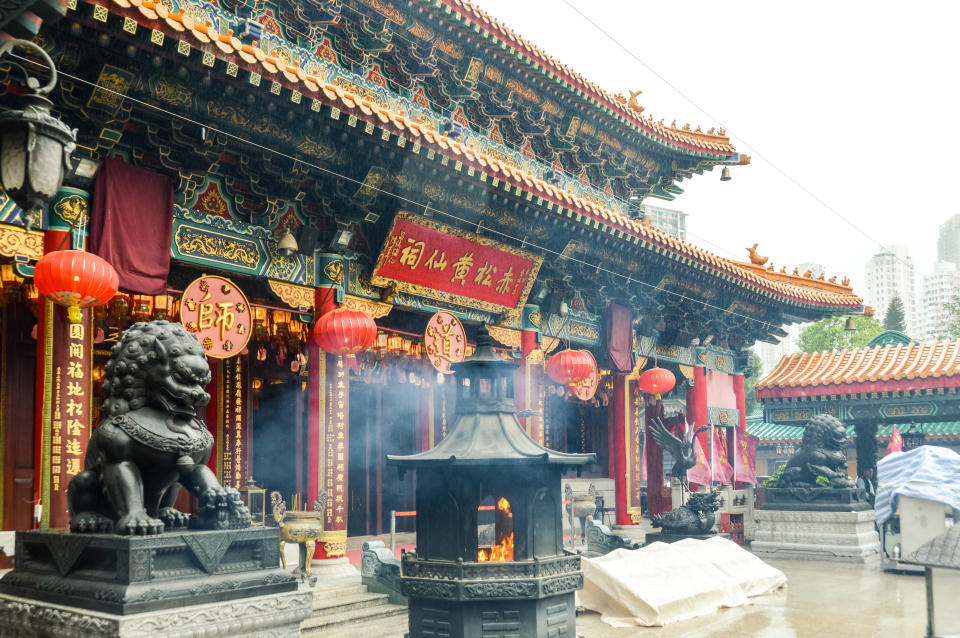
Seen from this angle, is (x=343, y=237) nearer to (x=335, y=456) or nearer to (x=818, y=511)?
(x=335, y=456)

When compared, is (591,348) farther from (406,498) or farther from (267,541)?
(267,541)

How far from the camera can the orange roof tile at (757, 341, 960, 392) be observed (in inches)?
→ 618

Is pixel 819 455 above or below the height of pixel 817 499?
above

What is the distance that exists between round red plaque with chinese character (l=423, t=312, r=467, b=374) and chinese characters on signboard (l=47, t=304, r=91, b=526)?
401cm

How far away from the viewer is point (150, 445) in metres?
4.09

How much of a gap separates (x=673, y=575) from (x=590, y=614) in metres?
0.88

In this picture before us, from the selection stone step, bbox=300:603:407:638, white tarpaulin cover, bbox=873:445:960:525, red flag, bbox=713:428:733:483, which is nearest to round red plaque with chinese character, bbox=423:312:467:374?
stone step, bbox=300:603:407:638

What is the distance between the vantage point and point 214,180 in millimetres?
8133

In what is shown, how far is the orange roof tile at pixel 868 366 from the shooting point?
15.7m

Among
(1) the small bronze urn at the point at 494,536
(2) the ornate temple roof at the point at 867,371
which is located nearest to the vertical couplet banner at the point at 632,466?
(2) the ornate temple roof at the point at 867,371

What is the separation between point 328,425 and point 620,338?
19.8ft

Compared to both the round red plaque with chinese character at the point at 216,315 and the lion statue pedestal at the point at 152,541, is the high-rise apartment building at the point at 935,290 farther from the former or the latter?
the lion statue pedestal at the point at 152,541

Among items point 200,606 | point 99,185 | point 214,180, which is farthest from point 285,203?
point 200,606

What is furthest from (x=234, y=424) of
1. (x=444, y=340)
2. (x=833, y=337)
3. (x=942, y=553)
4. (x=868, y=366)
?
(x=833, y=337)
